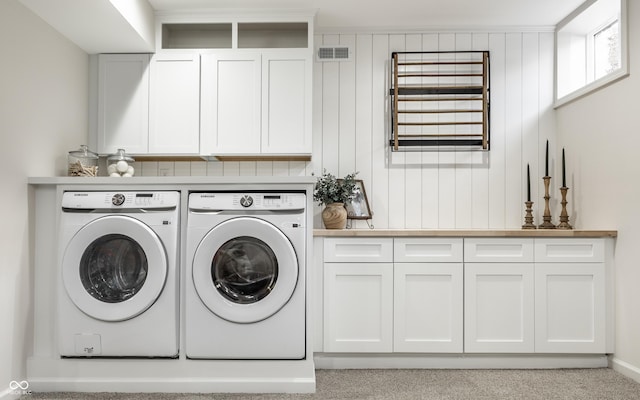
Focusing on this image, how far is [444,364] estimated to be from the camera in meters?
2.90

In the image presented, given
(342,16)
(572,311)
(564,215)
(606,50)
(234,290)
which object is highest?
(342,16)

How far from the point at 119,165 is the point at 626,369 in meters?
3.29

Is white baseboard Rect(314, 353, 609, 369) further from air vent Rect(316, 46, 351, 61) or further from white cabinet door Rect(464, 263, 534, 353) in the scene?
air vent Rect(316, 46, 351, 61)

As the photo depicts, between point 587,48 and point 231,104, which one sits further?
point 587,48

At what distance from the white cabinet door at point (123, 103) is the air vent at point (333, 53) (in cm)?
121

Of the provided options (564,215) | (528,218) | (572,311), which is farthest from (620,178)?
(572,311)

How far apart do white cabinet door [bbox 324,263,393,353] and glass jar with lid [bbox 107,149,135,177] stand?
1.46 m

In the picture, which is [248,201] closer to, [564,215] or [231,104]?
[231,104]

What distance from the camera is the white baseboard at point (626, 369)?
8.77 feet

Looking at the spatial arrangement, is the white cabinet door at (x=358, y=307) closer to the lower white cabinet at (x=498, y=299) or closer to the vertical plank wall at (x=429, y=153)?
the lower white cabinet at (x=498, y=299)

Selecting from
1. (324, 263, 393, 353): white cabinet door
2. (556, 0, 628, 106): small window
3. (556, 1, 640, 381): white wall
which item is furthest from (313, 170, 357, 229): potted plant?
(556, 0, 628, 106): small window

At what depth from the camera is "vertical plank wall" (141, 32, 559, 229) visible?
3523mm

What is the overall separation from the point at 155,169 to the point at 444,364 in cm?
239

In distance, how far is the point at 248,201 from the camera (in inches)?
99.4
